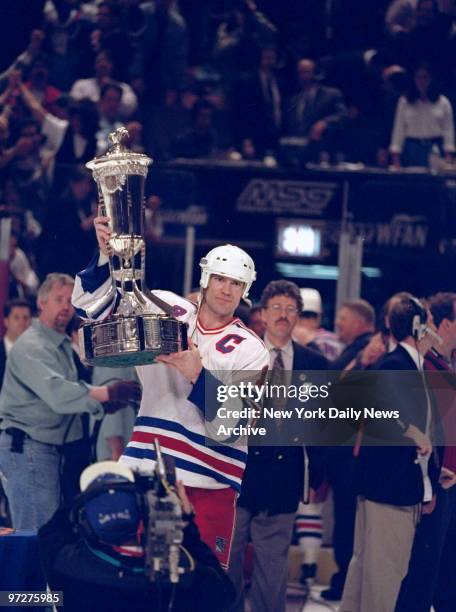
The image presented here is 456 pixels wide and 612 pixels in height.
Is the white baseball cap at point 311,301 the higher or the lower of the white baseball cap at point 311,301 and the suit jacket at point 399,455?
the higher

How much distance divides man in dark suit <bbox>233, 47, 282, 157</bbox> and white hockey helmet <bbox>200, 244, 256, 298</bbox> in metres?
5.10

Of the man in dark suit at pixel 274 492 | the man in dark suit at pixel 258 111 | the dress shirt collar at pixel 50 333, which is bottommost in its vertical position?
the man in dark suit at pixel 274 492

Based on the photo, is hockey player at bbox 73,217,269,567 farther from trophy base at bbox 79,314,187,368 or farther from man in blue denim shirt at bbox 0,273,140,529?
man in blue denim shirt at bbox 0,273,140,529

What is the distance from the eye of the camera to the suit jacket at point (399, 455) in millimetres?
6078

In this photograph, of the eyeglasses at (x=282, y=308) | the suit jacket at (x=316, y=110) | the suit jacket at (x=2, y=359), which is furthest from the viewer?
the suit jacket at (x=316, y=110)

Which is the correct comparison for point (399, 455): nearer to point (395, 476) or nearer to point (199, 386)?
point (395, 476)

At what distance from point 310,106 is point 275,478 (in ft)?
16.0

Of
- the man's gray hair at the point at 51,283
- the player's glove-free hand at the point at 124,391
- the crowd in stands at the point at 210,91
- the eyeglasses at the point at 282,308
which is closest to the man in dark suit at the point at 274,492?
the eyeglasses at the point at 282,308

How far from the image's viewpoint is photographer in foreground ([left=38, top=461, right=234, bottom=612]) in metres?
4.21

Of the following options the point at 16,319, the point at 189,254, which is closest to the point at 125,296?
the point at 16,319

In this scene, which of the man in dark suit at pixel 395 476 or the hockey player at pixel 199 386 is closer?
the hockey player at pixel 199 386

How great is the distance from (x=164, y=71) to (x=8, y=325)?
11.9 ft

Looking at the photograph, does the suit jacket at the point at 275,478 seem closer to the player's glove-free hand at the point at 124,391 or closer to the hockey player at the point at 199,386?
the player's glove-free hand at the point at 124,391

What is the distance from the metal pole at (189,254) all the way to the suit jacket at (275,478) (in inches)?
111
